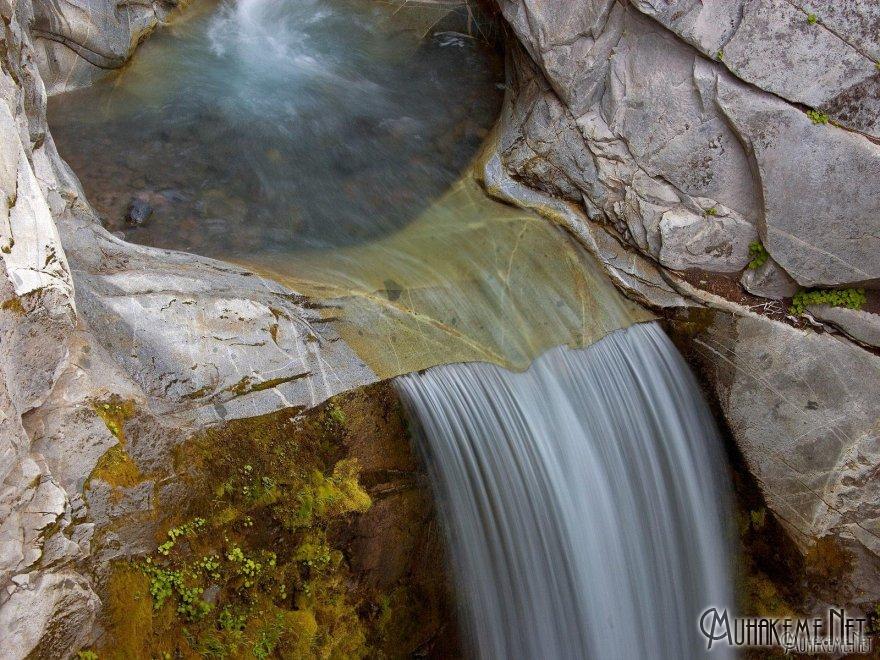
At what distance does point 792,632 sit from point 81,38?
1059 centimetres

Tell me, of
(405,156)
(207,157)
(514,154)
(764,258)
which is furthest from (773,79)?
(207,157)

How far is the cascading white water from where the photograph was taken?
596 centimetres

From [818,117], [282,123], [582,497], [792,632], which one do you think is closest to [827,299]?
[818,117]

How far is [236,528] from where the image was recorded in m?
5.27

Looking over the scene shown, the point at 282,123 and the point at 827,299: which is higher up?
the point at 282,123

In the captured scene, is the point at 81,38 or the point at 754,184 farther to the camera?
the point at 81,38

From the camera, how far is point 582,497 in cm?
633

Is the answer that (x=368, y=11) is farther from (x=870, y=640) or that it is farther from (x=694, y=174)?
(x=870, y=640)

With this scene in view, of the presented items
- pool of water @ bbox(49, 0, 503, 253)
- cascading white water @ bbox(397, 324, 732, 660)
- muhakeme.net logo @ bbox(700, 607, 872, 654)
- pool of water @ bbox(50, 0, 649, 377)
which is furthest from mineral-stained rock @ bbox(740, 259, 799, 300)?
pool of water @ bbox(49, 0, 503, 253)

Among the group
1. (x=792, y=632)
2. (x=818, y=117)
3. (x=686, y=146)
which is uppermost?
(x=818, y=117)

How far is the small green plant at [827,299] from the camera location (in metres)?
6.64

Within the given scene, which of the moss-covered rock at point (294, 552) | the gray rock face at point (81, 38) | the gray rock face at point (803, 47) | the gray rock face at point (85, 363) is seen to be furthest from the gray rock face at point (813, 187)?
the gray rock face at point (81, 38)

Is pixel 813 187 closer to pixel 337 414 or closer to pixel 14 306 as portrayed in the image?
pixel 337 414

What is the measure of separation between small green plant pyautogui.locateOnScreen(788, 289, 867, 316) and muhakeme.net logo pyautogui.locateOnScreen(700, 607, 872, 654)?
3.00 m
